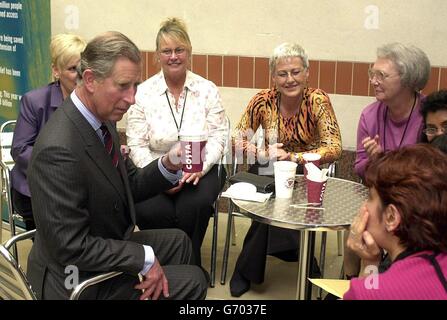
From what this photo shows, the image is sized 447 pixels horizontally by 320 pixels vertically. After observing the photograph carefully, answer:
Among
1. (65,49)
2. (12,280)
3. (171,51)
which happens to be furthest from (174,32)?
(12,280)

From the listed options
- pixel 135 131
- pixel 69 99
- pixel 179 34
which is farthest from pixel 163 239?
pixel 179 34

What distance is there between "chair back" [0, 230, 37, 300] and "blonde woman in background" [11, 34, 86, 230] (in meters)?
1.38

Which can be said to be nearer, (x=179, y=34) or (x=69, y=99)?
(x=69, y=99)

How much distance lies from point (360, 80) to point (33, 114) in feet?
8.01

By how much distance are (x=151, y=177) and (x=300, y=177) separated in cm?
95

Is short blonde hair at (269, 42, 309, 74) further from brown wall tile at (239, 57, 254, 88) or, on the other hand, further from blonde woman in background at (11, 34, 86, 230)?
blonde woman in background at (11, 34, 86, 230)

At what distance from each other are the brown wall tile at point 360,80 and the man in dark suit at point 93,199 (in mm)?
2529

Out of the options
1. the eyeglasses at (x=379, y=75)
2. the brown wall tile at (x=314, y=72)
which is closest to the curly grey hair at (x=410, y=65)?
the eyeglasses at (x=379, y=75)

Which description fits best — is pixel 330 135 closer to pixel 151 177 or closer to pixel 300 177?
pixel 300 177

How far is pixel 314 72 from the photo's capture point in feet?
15.2

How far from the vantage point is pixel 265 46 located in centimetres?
471

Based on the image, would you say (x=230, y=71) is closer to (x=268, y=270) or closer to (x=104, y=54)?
(x=268, y=270)

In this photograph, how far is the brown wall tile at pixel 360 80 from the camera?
14.7 feet

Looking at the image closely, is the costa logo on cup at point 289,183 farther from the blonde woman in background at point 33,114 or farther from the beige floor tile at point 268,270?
the blonde woman in background at point 33,114
